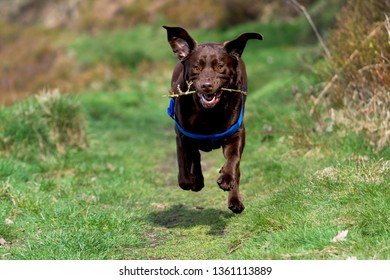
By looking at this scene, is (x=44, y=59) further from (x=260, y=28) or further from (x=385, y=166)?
(x=385, y=166)

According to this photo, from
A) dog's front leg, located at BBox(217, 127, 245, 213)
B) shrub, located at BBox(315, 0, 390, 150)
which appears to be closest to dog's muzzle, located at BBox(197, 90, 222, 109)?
dog's front leg, located at BBox(217, 127, 245, 213)

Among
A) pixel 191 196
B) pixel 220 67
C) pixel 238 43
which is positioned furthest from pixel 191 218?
pixel 238 43

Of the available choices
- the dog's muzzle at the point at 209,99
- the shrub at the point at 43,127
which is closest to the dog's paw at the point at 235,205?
the dog's muzzle at the point at 209,99

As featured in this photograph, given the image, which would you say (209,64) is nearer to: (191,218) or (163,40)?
(191,218)

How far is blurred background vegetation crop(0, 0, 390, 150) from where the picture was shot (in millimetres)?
8195

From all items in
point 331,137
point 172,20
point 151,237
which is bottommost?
point 151,237

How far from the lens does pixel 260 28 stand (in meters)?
25.2

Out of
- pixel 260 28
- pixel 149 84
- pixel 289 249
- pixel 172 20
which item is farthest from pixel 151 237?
pixel 172 20

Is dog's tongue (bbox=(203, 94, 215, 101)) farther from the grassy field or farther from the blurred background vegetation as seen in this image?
the blurred background vegetation

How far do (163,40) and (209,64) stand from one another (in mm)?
21707

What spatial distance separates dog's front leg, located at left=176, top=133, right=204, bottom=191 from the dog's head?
0.63 meters

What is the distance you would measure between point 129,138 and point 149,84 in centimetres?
752

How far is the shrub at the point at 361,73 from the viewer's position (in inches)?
299

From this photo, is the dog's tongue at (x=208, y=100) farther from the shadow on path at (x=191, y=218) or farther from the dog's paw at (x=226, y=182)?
the shadow on path at (x=191, y=218)
